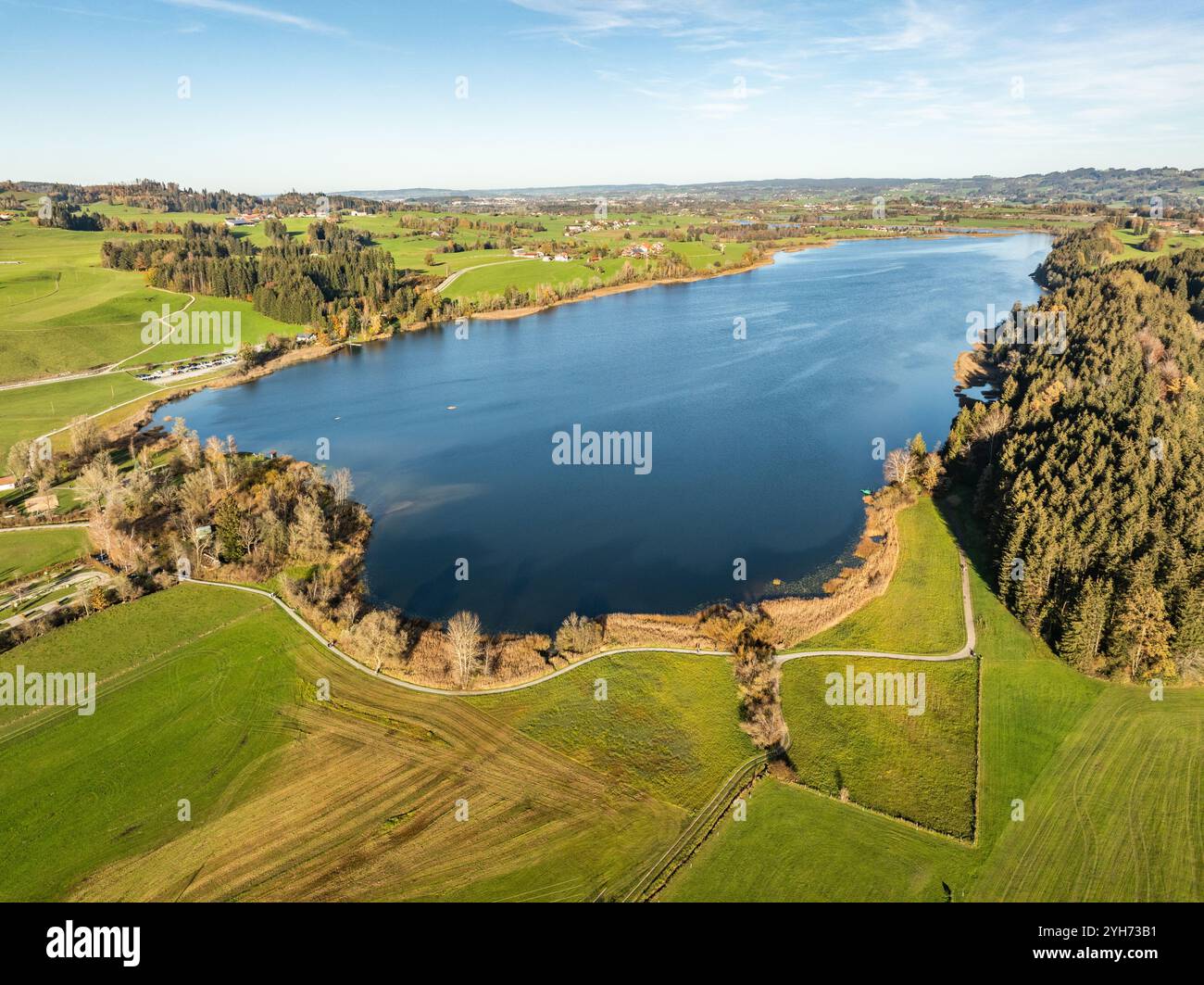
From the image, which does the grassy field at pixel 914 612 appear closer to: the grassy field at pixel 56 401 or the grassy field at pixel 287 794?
the grassy field at pixel 287 794

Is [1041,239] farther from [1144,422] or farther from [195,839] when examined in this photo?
[195,839]

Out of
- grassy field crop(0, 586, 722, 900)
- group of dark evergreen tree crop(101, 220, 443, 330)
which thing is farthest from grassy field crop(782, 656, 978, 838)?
group of dark evergreen tree crop(101, 220, 443, 330)

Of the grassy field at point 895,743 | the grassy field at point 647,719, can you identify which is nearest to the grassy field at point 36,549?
the grassy field at point 647,719

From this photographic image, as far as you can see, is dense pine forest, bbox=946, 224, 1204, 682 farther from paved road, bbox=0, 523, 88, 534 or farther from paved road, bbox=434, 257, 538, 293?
paved road, bbox=434, 257, 538, 293
